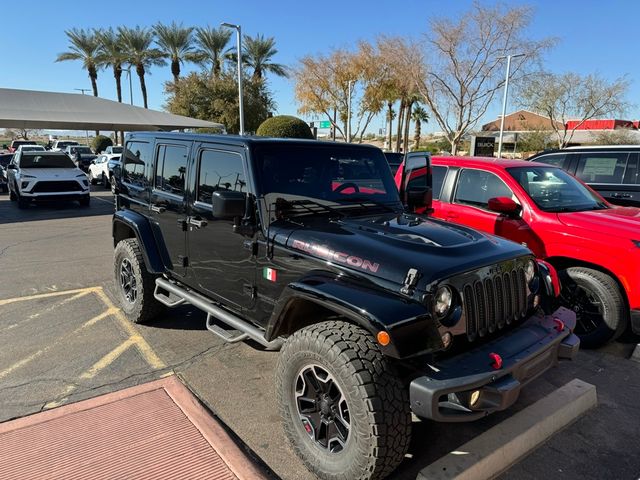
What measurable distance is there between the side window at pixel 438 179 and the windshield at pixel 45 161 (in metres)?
13.0

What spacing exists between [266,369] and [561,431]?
228 cm

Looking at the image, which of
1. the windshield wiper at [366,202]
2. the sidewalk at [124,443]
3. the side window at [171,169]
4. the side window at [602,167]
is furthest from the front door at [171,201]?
the side window at [602,167]

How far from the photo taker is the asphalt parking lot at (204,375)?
9.44 ft

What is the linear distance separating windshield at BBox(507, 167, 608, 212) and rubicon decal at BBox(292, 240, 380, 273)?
3129 mm

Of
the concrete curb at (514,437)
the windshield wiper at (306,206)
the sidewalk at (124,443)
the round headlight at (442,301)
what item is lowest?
the sidewalk at (124,443)

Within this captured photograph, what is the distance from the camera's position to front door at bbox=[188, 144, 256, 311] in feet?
11.0

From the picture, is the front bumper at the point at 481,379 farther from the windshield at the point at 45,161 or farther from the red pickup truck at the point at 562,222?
the windshield at the point at 45,161

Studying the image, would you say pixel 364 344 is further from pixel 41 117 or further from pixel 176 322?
pixel 41 117

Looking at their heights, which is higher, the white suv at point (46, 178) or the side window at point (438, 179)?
the side window at point (438, 179)

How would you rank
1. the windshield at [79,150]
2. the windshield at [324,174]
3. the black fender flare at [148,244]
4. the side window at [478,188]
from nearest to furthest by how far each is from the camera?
the windshield at [324,174], the black fender flare at [148,244], the side window at [478,188], the windshield at [79,150]

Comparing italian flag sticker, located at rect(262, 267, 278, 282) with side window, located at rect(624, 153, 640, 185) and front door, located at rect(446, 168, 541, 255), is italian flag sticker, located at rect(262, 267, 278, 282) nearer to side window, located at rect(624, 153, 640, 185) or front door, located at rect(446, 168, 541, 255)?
front door, located at rect(446, 168, 541, 255)

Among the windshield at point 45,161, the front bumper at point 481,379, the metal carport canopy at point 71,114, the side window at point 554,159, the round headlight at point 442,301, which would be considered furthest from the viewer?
the metal carport canopy at point 71,114

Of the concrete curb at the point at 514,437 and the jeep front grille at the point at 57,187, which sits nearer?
the concrete curb at the point at 514,437

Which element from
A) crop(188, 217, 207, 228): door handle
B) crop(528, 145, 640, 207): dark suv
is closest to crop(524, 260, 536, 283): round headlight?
crop(188, 217, 207, 228): door handle
